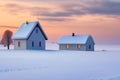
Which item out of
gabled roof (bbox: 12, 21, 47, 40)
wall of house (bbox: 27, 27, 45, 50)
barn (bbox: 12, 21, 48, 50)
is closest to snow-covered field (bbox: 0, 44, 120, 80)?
barn (bbox: 12, 21, 48, 50)

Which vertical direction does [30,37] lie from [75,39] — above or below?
above

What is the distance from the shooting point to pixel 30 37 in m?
56.8

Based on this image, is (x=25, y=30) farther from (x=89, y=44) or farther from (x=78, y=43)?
(x=89, y=44)

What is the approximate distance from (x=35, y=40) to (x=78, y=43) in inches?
654

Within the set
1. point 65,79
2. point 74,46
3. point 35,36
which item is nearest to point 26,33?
point 35,36

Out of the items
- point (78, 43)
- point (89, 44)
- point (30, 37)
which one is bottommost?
point (89, 44)

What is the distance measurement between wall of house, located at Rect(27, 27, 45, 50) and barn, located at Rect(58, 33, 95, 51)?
1383 cm

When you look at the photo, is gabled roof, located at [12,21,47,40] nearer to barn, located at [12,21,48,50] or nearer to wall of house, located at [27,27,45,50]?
barn, located at [12,21,48,50]

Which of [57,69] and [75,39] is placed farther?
[75,39]

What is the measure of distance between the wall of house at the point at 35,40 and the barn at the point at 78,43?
45.4 feet

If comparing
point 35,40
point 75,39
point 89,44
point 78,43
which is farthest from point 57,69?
point 75,39

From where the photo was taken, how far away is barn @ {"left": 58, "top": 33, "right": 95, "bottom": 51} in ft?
231

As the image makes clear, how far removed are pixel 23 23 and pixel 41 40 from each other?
682cm

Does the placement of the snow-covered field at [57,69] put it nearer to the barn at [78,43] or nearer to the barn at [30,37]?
the barn at [30,37]
